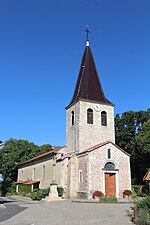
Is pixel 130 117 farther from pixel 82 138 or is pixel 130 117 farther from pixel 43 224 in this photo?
pixel 43 224

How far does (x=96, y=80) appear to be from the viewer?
31141 mm

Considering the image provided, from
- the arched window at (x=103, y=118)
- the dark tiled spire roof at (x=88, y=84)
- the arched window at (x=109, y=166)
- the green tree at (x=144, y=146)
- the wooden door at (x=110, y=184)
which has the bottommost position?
the wooden door at (x=110, y=184)

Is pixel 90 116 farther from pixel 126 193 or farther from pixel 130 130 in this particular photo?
pixel 130 130

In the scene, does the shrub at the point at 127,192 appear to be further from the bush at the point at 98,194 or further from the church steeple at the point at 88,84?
the church steeple at the point at 88,84

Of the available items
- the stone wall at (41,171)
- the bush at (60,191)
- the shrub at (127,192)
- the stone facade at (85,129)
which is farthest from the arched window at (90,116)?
the shrub at (127,192)

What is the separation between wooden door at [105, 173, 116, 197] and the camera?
77.3 ft

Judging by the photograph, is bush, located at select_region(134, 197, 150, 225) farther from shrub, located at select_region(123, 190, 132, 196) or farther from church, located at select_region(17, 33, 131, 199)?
Answer: shrub, located at select_region(123, 190, 132, 196)

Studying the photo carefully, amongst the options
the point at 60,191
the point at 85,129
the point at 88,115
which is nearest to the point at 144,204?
the point at 60,191

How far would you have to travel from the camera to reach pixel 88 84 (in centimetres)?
3003

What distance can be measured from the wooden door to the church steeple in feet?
30.6

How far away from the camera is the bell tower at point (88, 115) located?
26891 mm

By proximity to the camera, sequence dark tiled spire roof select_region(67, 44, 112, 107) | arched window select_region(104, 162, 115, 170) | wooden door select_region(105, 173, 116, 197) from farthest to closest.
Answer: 1. dark tiled spire roof select_region(67, 44, 112, 107)
2. arched window select_region(104, 162, 115, 170)
3. wooden door select_region(105, 173, 116, 197)

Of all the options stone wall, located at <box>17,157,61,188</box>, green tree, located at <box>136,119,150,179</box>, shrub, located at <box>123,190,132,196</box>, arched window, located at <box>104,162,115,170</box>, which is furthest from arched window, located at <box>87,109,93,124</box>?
shrub, located at <box>123,190,132,196</box>

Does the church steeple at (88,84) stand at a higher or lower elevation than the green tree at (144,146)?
higher
